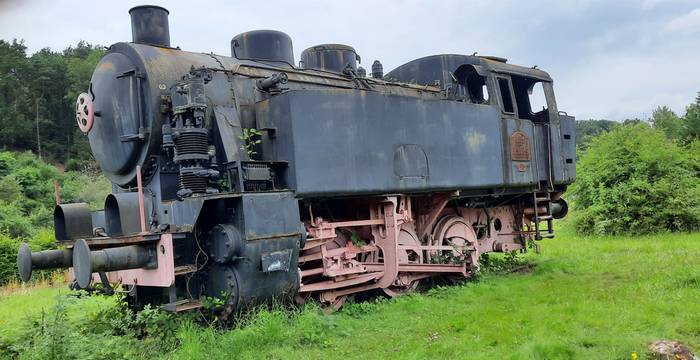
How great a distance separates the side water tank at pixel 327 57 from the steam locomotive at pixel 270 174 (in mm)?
21

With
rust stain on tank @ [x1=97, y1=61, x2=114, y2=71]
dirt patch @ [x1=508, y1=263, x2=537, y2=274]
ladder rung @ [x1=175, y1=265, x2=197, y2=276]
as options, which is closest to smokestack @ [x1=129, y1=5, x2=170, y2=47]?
rust stain on tank @ [x1=97, y1=61, x2=114, y2=71]

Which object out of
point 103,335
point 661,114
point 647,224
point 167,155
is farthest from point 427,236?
point 661,114

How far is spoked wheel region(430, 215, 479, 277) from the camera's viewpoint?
795cm

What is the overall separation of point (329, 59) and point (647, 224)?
1029cm

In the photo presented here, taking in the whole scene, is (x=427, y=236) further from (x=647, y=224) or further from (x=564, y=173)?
(x=647, y=224)

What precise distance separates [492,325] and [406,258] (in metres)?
2.02

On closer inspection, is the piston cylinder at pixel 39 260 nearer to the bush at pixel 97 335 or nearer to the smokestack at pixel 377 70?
the bush at pixel 97 335

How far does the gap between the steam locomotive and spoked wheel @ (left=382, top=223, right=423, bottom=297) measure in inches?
0.9

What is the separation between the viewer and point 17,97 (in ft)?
124

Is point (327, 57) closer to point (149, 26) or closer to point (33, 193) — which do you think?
point (149, 26)

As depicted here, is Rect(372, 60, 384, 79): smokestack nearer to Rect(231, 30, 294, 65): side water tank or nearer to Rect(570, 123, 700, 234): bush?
Rect(231, 30, 294, 65): side water tank

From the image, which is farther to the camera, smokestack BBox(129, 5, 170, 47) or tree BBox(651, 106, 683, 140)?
tree BBox(651, 106, 683, 140)

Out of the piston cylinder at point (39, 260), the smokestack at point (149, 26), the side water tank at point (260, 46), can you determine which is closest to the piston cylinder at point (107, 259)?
the piston cylinder at point (39, 260)

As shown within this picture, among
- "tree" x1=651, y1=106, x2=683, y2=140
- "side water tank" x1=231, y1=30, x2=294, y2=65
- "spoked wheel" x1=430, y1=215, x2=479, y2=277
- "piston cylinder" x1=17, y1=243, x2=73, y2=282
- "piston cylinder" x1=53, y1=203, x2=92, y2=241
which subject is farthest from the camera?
"tree" x1=651, y1=106, x2=683, y2=140
